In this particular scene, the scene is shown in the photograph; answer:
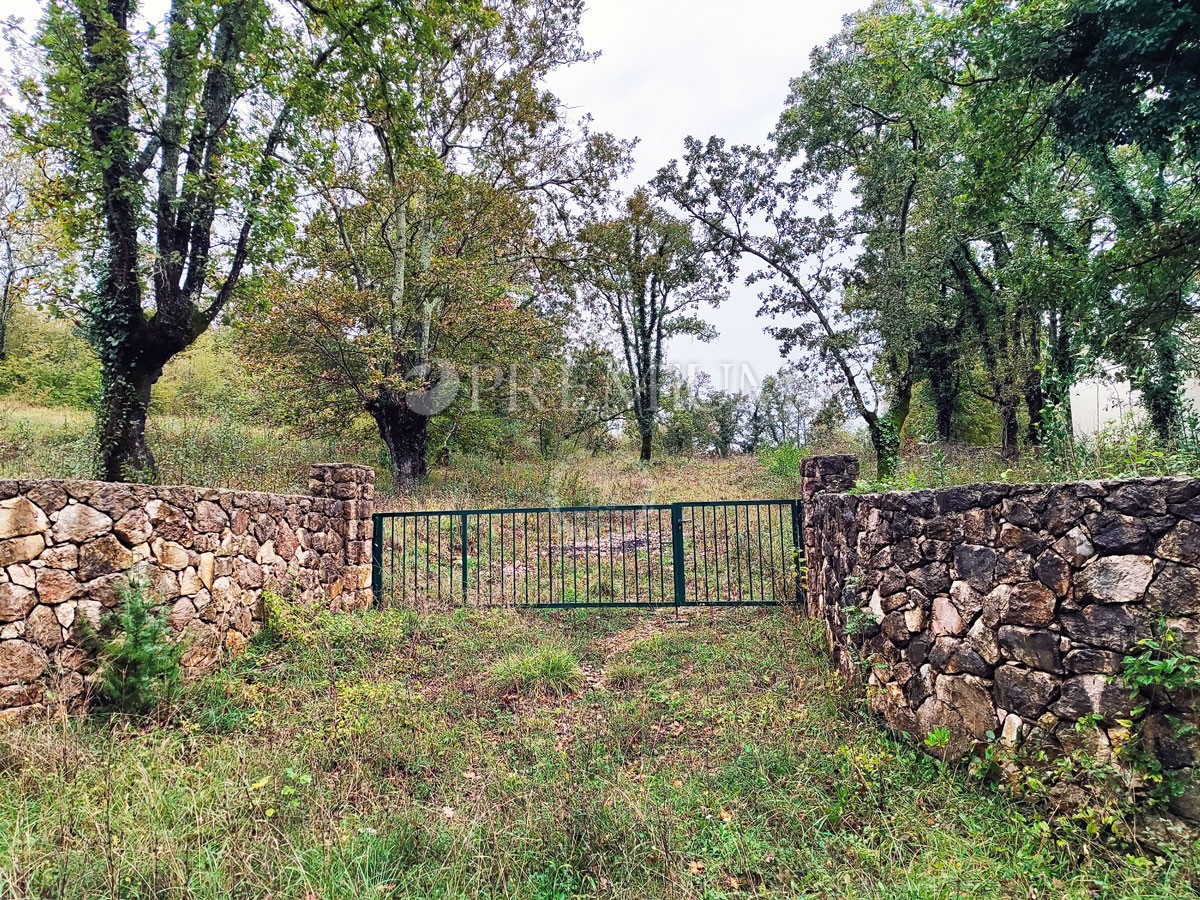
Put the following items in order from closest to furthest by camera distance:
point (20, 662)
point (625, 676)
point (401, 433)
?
point (20, 662) → point (625, 676) → point (401, 433)

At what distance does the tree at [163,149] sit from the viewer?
20.3 ft

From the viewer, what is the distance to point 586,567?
6980 millimetres

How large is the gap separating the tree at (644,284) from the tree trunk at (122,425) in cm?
1270

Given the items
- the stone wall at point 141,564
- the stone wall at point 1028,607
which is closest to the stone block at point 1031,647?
the stone wall at point 1028,607

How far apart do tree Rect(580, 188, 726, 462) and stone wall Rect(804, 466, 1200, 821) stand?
14.3 m

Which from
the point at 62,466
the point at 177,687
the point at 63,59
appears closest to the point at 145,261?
the point at 63,59

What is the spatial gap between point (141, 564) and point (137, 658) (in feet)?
2.27

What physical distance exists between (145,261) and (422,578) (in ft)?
17.8

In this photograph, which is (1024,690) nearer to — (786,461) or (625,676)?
(625,676)

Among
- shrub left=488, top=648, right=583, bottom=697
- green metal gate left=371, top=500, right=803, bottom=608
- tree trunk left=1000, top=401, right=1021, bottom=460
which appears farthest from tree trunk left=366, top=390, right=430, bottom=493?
tree trunk left=1000, top=401, right=1021, bottom=460

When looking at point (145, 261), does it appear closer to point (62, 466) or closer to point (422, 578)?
point (62, 466)

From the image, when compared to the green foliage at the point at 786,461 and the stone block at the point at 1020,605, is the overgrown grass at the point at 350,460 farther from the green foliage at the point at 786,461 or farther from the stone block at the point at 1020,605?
the stone block at the point at 1020,605

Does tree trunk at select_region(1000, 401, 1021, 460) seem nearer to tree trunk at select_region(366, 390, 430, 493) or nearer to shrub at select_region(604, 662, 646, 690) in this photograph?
shrub at select_region(604, 662, 646, 690)

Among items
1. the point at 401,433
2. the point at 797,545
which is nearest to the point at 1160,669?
the point at 797,545
